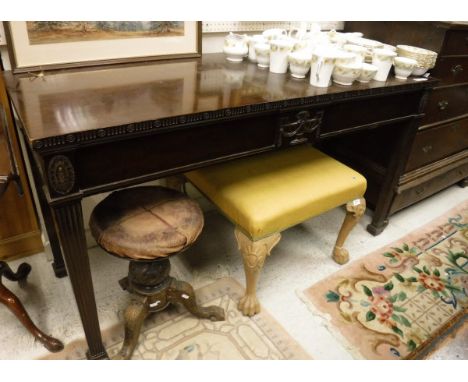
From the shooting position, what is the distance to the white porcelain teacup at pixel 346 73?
1353mm

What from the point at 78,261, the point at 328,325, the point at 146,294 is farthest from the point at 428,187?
the point at 78,261

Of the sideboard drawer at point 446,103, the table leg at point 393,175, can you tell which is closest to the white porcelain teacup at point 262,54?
the table leg at point 393,175

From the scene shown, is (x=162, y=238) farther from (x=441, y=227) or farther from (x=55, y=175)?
(x=441, y=227)

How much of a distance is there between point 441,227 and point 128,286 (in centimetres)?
184

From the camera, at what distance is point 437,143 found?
2074 millimetres

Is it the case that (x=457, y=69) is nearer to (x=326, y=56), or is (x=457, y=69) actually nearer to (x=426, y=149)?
(x=426, y=149)

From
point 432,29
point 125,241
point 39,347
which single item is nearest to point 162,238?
point 125,241

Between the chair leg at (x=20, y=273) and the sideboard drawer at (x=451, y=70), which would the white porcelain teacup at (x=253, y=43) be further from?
the chair leg at (x=20, y=273)

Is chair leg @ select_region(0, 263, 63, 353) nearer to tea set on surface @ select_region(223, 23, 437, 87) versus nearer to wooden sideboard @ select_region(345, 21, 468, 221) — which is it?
tea set on surface @ select_region(223, 23, 437, 87)

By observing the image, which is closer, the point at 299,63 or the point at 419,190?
the point at 299,63

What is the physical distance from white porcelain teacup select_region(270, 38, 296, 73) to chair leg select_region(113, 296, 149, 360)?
1.01m

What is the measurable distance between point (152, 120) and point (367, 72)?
905mm

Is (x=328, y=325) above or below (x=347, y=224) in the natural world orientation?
below

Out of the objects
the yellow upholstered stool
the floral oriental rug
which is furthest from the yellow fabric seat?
the floral oriental rug
